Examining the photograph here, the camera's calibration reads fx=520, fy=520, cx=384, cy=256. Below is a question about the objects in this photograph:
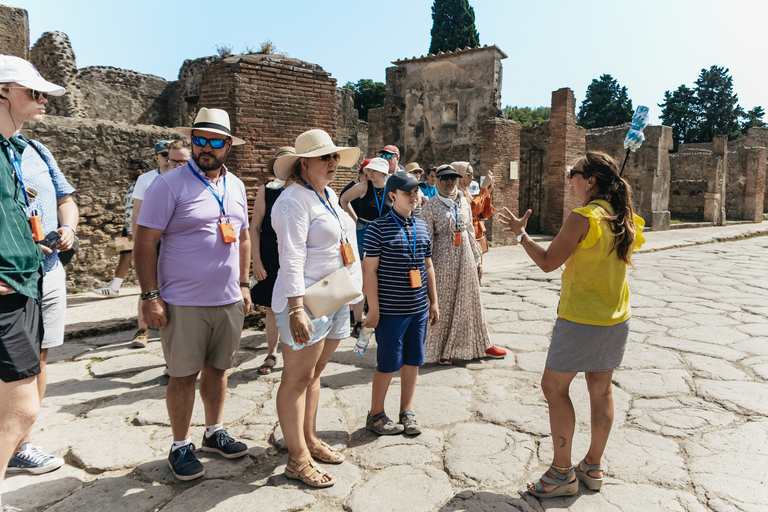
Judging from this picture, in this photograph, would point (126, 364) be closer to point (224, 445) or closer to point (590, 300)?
point (224, 445)

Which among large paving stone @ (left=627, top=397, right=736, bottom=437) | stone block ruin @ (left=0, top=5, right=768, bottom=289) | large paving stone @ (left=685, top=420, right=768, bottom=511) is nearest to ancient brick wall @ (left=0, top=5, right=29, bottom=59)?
stone block ruin @ (left=0, top=5, right=768, bottom=289)

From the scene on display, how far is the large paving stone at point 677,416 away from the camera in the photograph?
3223 millimetres

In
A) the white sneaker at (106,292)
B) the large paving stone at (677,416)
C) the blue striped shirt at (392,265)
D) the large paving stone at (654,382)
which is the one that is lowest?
the large paving stone at (677,416)

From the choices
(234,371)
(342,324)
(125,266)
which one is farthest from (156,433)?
(125,266)

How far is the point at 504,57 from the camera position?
14.8 metres

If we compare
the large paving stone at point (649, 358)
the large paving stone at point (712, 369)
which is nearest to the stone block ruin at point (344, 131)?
the large paving stone at point (649, 358)

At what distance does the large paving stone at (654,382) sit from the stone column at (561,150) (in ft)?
35.9

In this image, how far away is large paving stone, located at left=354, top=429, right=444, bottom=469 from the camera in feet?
9.30

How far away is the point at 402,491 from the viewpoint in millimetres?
2555

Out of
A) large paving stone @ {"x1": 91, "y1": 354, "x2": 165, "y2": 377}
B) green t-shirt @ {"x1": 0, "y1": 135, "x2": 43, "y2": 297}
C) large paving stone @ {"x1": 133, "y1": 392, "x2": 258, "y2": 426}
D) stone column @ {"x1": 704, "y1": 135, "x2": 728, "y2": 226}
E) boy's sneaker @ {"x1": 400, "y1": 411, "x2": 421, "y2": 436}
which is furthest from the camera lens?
stone column @ {"x1": 704, "y1": 135, "x2": 728, "y2": 226}

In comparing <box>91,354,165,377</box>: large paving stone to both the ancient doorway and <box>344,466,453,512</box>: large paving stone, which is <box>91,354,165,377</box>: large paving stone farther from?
the ancient doorway

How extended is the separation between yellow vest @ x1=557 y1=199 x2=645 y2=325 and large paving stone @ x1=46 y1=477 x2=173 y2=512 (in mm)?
2136

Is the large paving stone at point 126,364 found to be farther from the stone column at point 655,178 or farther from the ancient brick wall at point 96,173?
the stone column at point 655,178

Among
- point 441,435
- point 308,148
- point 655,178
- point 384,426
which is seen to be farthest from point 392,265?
point 655,178
